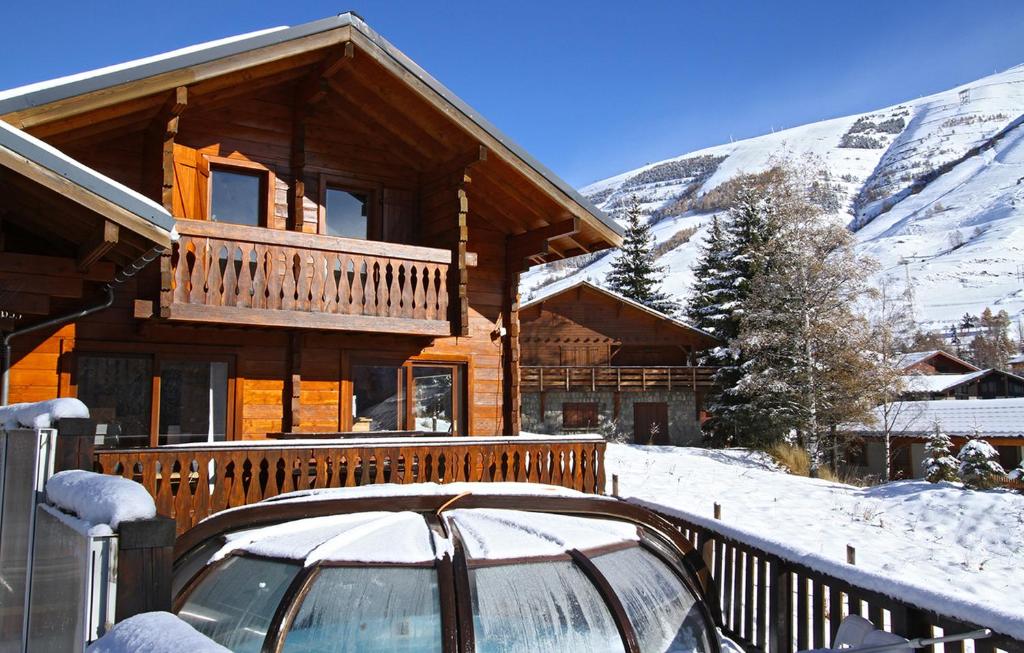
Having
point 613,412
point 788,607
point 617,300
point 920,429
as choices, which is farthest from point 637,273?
point 788,607

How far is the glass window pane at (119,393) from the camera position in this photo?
36.1ft

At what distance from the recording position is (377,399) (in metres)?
13.2

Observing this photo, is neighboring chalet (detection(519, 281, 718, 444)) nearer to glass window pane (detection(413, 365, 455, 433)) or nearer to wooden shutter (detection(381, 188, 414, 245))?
glass window pane (detection(413, 365, 455, 433))

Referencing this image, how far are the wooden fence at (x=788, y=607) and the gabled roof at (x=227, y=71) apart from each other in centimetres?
729

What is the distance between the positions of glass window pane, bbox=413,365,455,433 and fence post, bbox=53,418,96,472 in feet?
30.2

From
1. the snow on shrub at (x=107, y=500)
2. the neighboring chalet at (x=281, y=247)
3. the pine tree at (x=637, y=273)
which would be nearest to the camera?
the snow on shrub at (x=107, y=500)

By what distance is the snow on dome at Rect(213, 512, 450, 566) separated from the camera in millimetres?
3430

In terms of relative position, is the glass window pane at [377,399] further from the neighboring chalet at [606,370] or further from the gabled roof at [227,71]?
the neighboring chalet at [606,370]

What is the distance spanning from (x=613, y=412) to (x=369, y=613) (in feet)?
107

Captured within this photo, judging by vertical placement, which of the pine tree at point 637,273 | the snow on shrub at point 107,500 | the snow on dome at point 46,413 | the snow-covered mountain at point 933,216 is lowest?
the snow on shrub at point 107,500

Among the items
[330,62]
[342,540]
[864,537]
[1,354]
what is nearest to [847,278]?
[864,537]

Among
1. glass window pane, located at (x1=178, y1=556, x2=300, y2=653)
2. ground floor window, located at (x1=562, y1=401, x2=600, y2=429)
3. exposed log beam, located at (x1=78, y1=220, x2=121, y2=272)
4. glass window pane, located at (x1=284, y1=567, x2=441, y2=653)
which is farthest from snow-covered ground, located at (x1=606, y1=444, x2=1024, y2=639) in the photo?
ground floor window, located at (x1=562, y1=401, x2=600, y2=429)

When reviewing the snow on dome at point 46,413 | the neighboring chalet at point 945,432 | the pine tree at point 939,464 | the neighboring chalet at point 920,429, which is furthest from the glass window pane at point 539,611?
the neighboring chalet at point 945,432

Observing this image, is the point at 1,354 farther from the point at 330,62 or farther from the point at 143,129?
the point at 330,62
